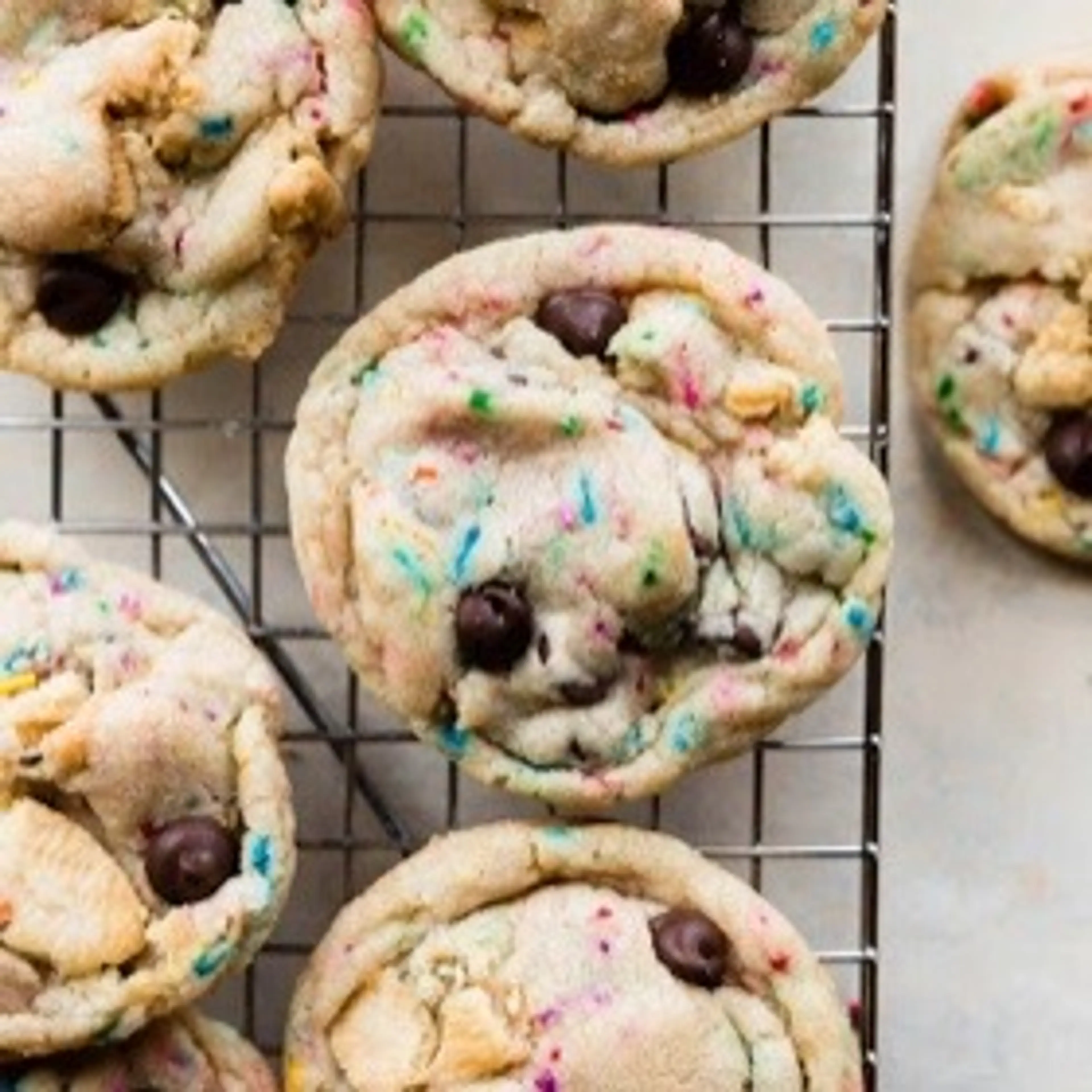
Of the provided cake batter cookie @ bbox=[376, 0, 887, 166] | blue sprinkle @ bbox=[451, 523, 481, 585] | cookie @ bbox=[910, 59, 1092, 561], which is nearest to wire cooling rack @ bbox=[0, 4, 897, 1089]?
cookie @ bbox=[910, 59, 1092, 561]

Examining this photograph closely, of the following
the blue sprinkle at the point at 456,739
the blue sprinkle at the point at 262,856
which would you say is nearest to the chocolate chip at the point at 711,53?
the blue sprinkle at the point at 456,739

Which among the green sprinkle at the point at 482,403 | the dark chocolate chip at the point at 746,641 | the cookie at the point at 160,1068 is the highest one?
the green sprinkle at the point at 482,403

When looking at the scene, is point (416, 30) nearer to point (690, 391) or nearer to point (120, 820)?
point (690, 391)

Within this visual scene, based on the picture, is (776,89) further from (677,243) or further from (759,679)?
(759,679)

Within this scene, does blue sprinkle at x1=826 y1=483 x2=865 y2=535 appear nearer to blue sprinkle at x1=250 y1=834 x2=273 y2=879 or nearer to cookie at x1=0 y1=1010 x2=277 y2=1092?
blue sprinkle at x1=250 y1=834 x2=273 y2=879

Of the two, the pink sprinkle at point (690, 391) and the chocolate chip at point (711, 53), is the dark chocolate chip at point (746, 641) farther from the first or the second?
the chocolate chip at point (711, 53)
